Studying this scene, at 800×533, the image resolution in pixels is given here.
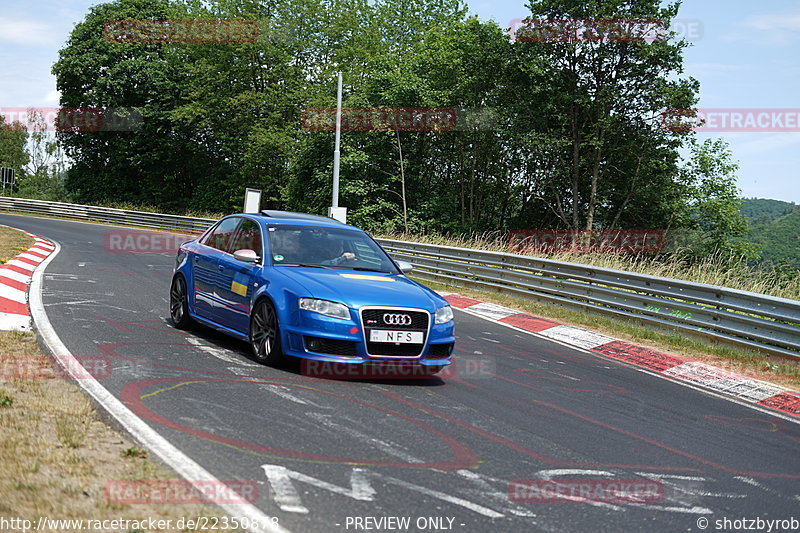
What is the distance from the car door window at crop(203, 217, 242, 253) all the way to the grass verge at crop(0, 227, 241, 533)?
10.6 ft

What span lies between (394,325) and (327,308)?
66 centimetres

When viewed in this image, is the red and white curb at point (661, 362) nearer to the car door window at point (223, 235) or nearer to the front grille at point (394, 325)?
the front grille at point (394, 325)

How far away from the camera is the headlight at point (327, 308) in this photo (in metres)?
7.36

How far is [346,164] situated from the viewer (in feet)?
132

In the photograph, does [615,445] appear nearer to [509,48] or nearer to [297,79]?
[509,48]

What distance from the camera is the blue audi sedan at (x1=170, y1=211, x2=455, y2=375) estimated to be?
7.38m

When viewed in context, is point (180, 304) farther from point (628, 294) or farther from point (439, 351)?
point (628, 294)

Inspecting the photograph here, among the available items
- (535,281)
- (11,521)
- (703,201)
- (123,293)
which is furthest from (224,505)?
(703,201)

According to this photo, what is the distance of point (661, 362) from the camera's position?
36.2 ft

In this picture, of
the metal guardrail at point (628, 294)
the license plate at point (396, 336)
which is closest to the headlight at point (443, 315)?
the license plate at point (396, 336)

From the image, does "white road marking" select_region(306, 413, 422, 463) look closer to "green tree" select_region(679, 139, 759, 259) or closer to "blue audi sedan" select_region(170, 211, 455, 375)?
"blue audi sedan" select_region(170, 211, 455, 375)

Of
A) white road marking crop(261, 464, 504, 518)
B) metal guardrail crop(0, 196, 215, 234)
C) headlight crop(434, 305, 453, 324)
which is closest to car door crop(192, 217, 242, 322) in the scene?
headlight crop(434, 305, 453, 324)

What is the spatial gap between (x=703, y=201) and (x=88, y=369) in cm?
4225

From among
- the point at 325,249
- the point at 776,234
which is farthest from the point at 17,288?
the point at 776,234
